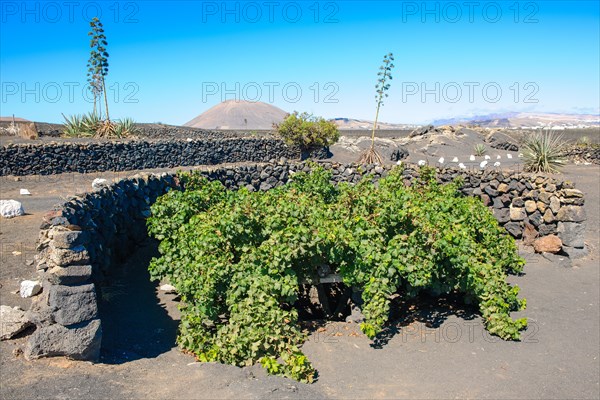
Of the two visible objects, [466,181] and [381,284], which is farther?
[466,181]

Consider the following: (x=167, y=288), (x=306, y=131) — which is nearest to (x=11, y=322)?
(x=167, y=288)

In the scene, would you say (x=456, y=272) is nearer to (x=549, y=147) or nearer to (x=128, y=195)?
(x=128, y=195)

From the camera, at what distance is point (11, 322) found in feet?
17.6

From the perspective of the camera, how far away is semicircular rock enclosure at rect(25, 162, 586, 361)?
4930mm

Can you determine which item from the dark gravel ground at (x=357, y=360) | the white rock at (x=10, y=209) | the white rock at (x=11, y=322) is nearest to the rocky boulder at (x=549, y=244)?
the dark gravel ground at (x=357, y=360)

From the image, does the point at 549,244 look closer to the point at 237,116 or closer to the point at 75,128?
the point at 75,128

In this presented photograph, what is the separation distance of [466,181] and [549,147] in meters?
5.30

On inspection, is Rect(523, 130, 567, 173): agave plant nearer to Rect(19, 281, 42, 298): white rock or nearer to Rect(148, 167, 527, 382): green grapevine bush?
Rect(148, 167, 527, 382): green grapevine bush

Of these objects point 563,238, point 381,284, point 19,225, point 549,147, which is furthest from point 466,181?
point 19,225

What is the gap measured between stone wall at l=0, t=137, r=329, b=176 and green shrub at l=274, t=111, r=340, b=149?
558mm

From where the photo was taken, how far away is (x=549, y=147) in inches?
626

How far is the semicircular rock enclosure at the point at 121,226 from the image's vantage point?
16.2 feet

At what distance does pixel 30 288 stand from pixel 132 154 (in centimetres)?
1385

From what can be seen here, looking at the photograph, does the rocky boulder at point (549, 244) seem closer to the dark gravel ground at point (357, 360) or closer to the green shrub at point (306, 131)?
the dark gravel ground at point (357, 360)
